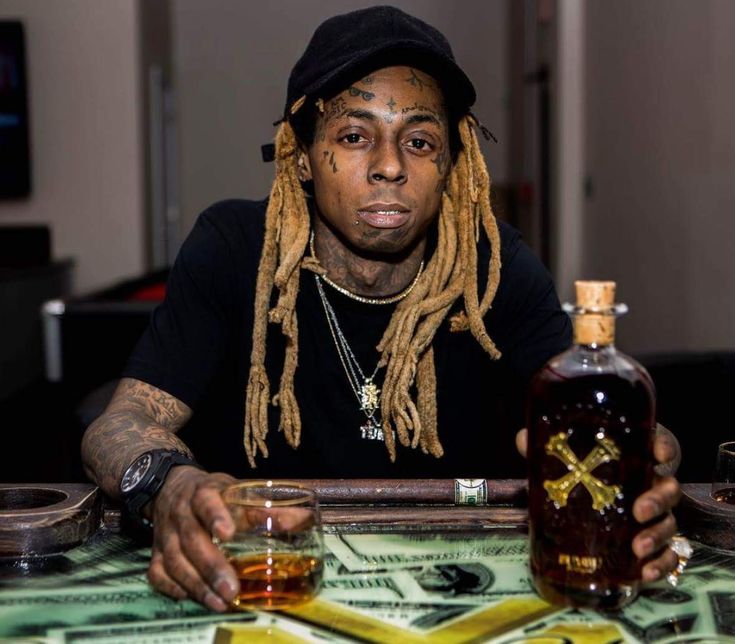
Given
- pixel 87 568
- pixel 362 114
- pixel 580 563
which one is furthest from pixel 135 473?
pixel 362 114

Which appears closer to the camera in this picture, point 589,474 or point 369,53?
point 589,474

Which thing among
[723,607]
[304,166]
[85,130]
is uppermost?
[85,130]

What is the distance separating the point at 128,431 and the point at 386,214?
0.57 metres

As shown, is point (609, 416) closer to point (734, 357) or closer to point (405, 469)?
point (405, 469)

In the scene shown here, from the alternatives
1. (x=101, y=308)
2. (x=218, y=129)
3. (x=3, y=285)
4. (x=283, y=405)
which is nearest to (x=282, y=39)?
(x=218, y=129)

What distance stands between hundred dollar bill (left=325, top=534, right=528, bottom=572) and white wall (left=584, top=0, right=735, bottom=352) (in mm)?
2791

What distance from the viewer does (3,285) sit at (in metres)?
5.98

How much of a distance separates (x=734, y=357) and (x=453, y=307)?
0.99m

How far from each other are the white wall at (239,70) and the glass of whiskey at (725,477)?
7.97m

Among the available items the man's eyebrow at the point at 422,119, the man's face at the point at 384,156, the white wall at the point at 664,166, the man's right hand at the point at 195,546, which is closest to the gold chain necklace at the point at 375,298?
the man's face at the point at 384,156

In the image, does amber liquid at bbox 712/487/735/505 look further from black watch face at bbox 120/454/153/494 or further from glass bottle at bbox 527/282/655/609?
black watch face at bbox 120/454/153/494

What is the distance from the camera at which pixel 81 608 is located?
99cm

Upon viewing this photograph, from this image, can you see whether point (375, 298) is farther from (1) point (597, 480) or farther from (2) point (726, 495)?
(1) point (597, 480)

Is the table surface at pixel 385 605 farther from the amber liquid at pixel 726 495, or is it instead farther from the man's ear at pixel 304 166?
the man's ear at pixel 304 166
